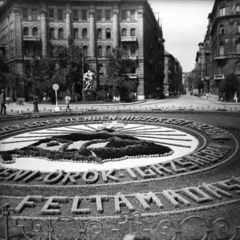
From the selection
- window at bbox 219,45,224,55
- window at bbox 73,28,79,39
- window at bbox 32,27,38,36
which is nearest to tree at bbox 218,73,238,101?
window at bbox 219,45,224,55

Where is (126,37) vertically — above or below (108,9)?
below

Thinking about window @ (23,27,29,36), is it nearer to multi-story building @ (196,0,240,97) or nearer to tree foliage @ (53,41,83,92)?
tree foliage @ (53,41,83,92)

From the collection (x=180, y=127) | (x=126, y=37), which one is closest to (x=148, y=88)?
(x=126, y=37)

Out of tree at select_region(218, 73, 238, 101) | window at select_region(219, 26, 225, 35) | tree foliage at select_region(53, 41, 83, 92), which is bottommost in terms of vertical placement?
tree at select_region(218, 73, 238, 101)

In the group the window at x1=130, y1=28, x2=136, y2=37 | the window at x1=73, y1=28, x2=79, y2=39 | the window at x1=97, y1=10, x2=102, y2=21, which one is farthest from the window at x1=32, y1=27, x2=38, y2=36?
the window at x1=130, y1=28, x2=136, y2=37

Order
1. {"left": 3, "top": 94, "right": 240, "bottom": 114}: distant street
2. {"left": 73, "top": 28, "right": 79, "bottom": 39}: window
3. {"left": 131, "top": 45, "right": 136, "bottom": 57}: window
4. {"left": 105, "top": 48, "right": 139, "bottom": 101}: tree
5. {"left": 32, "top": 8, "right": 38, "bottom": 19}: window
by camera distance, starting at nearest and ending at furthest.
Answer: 1. {"left": 3, "top": 94, "right": 240, "bottom": 114}: distant street
2. {"left": 105, "top": 48, "right": 139, "bottom": 101}: tree
3. {"left": 32, "top": 8, "right": 38, "bottom": 19}: window
4. {"left": 73, "top": 28, "right": 79, "bottom": 39}: window
5. {"left": 131, "top": 45, "right": 136, "bottom": 57}: window

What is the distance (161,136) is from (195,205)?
9739mm

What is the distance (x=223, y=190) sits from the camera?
8.29 meters

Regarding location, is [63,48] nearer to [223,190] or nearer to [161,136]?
[161,136]

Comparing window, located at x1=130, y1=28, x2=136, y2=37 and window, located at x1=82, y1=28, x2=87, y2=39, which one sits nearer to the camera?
window, located at x1=82, y1=28, x2=87, y2=39

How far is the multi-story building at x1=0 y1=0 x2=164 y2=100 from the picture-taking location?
62344 mm

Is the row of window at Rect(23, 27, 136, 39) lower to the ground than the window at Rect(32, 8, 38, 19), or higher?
lower

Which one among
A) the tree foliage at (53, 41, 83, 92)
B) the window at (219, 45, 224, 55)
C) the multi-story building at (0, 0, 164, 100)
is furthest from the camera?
the multi-story building at (0, 0, 164, 100)

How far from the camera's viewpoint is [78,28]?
214ft
